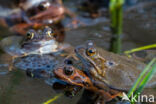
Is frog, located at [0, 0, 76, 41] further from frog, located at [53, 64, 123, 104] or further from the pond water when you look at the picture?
frog, located at [53, 64, 123, 104]

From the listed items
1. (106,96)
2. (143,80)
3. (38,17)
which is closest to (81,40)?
(38,17)

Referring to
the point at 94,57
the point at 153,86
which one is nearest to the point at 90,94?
the point at 94,57

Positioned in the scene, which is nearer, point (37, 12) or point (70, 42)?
point (70, 42)

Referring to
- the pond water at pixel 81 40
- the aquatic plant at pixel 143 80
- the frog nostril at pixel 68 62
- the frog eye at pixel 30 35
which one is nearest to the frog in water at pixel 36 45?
the frog eye at pixel 30 35

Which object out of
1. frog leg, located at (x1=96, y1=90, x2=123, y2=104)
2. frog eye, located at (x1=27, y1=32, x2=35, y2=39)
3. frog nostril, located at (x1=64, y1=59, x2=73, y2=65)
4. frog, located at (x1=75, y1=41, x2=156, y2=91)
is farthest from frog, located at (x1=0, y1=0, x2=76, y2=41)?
frog leg, located at (x1=96, y1=90, x2=123, y2=104)

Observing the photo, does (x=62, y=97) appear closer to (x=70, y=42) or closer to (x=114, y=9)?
(x=70, y=42)

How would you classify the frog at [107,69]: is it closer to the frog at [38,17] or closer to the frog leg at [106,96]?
the frog leg at [106,96]
